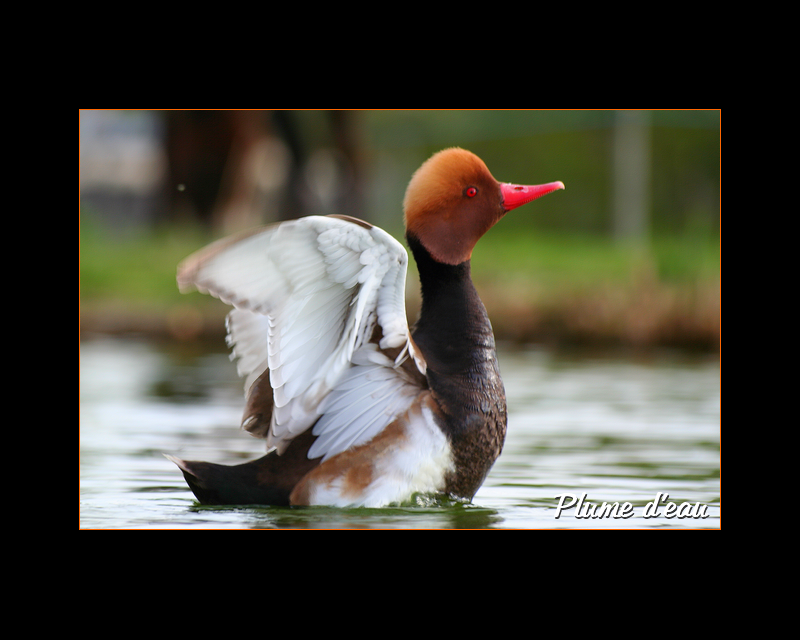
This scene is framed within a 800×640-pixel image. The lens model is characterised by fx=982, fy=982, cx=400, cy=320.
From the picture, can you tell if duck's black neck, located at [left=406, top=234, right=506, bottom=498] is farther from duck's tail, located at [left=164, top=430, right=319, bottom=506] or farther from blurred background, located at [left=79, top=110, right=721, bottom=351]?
blurred background, located at [left=79, top=110, right=721, bottom=351]

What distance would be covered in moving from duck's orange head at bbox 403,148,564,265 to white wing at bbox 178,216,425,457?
0.54m

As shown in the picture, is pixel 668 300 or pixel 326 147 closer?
pixel 668 300

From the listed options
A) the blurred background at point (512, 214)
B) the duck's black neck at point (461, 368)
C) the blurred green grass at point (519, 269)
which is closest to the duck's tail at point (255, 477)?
the duck's black neck at point (461, 368)

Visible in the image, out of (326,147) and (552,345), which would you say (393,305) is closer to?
(552,345)

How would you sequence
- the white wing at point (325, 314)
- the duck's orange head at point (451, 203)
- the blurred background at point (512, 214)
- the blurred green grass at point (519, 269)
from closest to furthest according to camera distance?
1. the white wing at point (325, 314)
2. the duck's orange head at point (451, 203)
3. the blurred green grass at point (519, 269)
4. the blurred background at point (512, 214)

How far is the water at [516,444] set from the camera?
357 cm

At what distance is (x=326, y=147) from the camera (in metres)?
11.0

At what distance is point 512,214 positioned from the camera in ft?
42.1

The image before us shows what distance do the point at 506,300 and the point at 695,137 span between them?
13.0 feet

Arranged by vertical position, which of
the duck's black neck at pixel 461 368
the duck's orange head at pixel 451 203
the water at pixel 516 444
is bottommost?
the water at pixel 516 444

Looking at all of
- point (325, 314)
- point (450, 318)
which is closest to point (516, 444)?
point (450, 318)

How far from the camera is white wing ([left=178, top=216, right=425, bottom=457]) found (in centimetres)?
325

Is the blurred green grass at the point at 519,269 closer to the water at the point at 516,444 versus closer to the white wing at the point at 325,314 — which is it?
the water at the point at 516,444

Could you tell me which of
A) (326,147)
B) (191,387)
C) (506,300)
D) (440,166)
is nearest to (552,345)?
→ (506,300)
